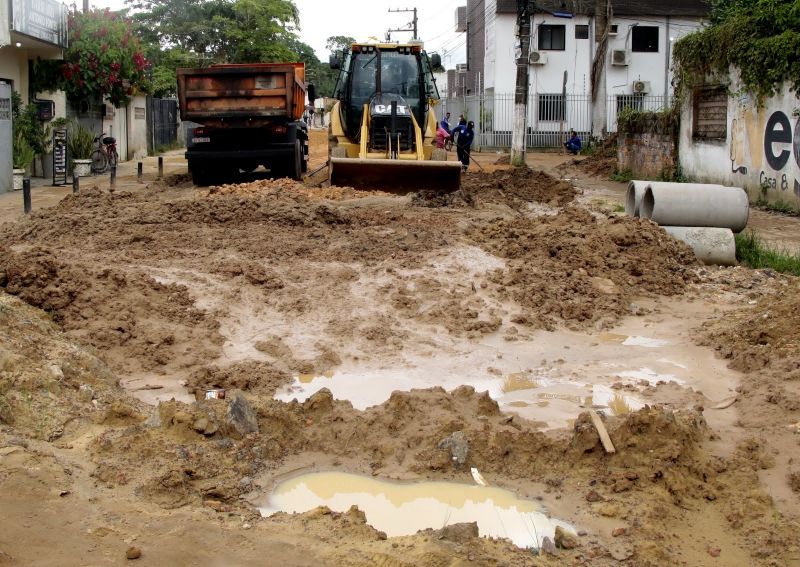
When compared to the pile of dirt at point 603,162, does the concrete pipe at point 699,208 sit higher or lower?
lower

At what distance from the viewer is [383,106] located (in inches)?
703

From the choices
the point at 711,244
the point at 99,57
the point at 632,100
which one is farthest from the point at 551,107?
the point at 711,244

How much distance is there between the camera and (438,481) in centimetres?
557

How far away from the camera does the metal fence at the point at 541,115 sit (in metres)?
39.1

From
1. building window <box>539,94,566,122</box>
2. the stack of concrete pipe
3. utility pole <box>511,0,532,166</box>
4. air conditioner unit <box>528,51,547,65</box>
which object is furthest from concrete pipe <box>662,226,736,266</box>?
air conditioner unit <box>528,51,547,65</box>

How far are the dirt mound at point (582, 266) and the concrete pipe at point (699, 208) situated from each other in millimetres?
568

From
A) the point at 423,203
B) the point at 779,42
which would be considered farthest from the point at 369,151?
the point at 779,42

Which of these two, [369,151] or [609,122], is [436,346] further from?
[609,122]

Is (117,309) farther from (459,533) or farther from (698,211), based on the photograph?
(698,211)

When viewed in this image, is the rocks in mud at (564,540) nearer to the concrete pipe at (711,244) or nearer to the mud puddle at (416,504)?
the mud puddle at (416,504)

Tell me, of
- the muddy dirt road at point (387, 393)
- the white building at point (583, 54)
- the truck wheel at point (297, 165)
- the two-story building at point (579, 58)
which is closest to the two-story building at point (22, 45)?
the truck wheel at point (297, 165)

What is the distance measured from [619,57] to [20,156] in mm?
28294

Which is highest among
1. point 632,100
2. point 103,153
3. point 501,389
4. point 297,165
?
point 632,100

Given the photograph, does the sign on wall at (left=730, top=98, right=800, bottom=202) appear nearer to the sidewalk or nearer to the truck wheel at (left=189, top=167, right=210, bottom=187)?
the truck wheel at (left=189, top=167, right=210, bottom=187)
